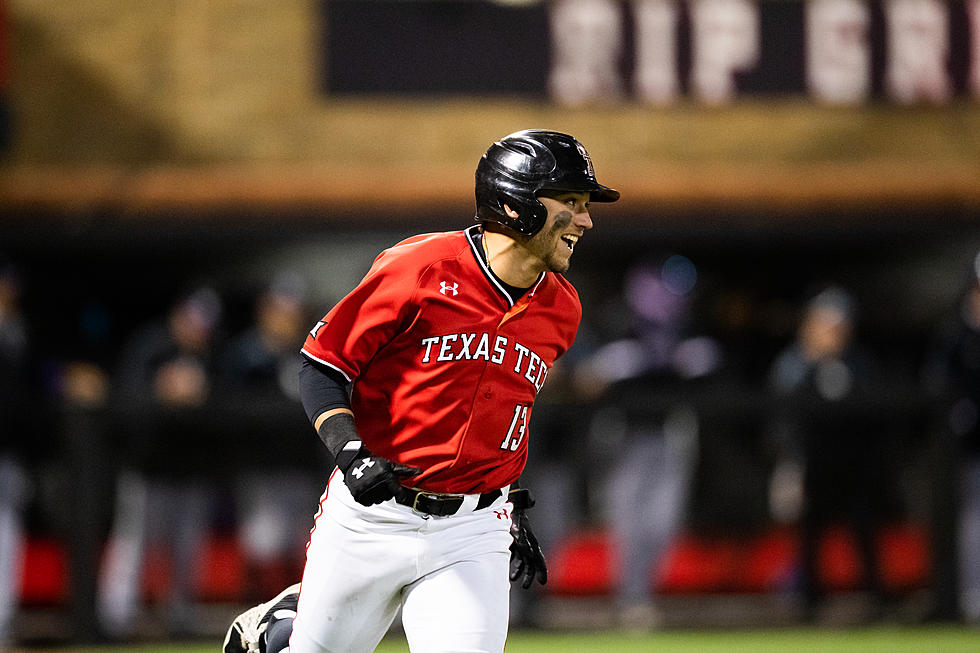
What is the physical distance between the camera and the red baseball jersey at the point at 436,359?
3.46m

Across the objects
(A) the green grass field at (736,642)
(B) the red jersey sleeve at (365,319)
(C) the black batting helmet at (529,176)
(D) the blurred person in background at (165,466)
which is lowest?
(A) the green grass field at (736,642)

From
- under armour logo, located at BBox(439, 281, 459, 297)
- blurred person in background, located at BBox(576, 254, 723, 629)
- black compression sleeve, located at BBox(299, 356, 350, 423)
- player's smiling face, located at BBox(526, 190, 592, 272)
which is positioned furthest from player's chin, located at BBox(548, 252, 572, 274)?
blurred person in background, located at BBox(576, 254, 723, 629)

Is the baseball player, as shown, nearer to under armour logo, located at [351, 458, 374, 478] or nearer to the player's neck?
the player's neck

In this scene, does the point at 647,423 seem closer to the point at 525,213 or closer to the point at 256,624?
the point at 256,624

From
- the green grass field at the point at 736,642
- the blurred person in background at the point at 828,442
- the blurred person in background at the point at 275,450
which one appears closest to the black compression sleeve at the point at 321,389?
the green grass field at the point at 736,642

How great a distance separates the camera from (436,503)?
136 inches

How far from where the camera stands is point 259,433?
774 cm

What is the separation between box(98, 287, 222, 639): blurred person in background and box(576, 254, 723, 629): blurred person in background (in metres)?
2.22

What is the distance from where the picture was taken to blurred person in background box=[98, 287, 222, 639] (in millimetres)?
7445

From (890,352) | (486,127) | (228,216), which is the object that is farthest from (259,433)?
(890,352)

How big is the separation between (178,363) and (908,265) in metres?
6.30

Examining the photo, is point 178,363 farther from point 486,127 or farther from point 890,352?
point 890,352

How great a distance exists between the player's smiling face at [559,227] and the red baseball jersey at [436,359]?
0.14 metres

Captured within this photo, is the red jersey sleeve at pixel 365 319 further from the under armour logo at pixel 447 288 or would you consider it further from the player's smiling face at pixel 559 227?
the player's smiling face at pixel 559 227
